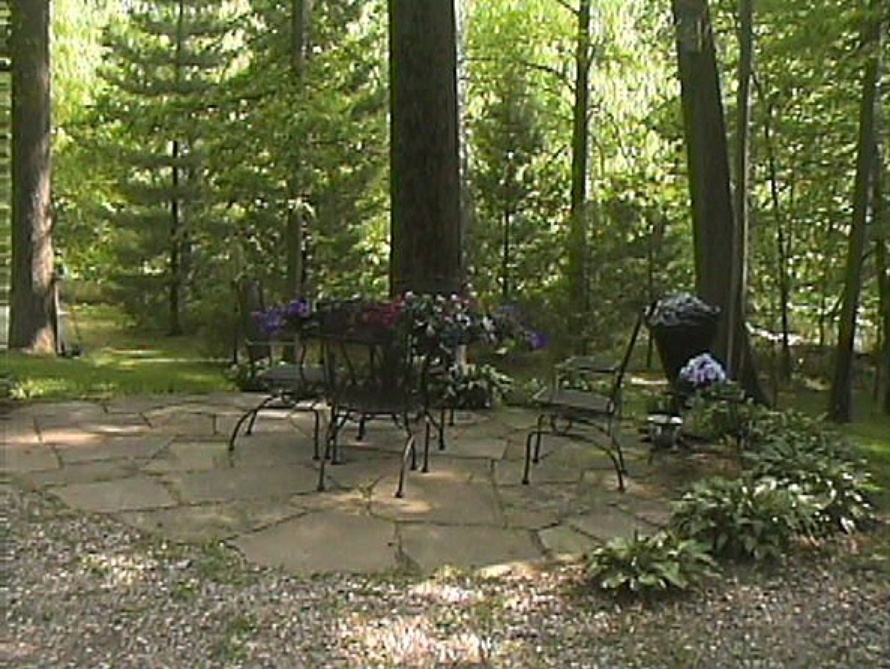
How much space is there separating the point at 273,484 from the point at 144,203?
11.9m

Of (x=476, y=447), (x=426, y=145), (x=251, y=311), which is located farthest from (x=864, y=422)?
(x=251, y=311)

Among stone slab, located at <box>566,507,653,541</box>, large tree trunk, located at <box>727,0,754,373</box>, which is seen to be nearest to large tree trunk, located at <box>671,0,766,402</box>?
large tree trunk, located at <box>727,0,754,373</box>

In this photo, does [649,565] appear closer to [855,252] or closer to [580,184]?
[855,252]

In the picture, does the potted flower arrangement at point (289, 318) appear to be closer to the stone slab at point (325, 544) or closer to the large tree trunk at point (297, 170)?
the stone slab at point (325, 544)

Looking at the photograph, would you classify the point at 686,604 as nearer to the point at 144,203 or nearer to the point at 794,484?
the point at 794,484

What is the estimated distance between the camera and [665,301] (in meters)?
5.39

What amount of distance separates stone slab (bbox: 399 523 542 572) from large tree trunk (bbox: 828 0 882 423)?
638 centimetres

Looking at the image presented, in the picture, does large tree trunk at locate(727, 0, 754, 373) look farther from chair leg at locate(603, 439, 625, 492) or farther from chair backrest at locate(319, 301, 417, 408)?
chair backrest at locate(319, 301, 417, 408)

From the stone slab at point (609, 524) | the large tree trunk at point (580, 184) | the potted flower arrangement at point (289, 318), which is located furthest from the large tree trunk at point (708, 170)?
the large tree trunk at point (580, 184)

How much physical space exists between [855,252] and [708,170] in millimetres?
3043

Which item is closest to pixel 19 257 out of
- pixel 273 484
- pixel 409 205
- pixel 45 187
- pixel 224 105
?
pixel 45 187

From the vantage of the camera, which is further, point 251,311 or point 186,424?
point 251,311

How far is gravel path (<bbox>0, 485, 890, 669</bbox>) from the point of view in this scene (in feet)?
7.98

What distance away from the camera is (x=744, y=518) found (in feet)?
10.6
